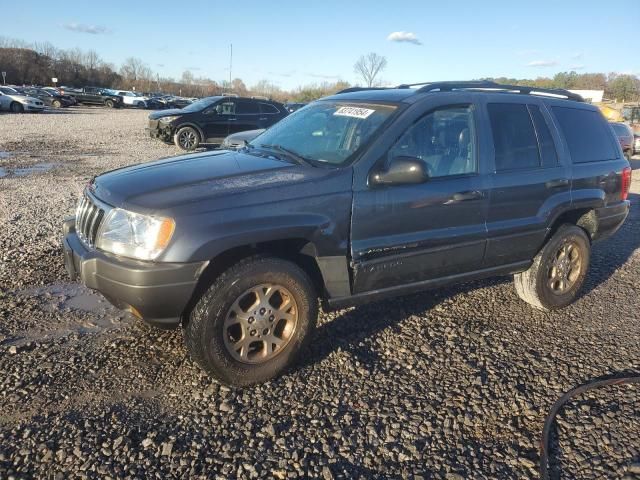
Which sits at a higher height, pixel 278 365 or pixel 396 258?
pixel 396 258

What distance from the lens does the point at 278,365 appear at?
3.17 m

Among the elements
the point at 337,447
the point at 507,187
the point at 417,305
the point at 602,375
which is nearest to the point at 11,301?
the point at 337,447

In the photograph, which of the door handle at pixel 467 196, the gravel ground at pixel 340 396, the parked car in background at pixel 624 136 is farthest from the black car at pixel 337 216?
the parked car in background at pixel 624 136

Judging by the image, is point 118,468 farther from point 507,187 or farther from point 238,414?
point 507,187

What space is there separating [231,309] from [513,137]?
2.65m

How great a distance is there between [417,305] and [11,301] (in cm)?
344

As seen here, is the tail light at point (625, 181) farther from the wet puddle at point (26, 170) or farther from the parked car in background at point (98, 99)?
the parked car in background at point (98, 99)

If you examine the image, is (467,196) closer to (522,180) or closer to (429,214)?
(429,214)

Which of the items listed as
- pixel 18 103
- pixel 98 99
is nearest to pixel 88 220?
pixel 18 103

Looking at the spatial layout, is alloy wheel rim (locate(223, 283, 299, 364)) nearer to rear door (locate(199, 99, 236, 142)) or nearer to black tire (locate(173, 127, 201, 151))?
black tire (locate(173, 127, 201, 151))

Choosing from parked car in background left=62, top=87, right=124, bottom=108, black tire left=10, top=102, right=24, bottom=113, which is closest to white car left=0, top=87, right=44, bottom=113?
black tire left=10, top=102, right=24, bottom=113

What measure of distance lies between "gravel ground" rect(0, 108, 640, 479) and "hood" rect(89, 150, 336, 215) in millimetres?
1134

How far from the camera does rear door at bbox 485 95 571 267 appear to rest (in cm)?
386

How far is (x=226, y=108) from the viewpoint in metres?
14.9
